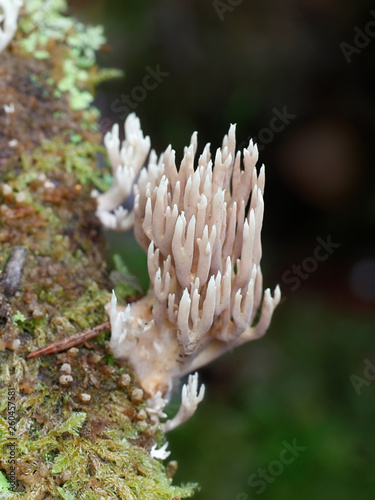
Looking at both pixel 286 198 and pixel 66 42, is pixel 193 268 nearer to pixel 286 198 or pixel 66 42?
pixel 66 42

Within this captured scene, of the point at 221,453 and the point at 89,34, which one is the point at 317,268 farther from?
the point at 89,34

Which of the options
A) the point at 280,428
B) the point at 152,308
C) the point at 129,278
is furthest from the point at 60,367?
the point at 280,428

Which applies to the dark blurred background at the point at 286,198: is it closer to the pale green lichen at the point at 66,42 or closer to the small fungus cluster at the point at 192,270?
the pale green lichen at the point at 66,42

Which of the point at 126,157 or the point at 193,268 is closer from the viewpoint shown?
the point at 193,268

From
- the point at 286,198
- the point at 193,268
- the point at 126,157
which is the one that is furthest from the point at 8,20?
the point at 286,198

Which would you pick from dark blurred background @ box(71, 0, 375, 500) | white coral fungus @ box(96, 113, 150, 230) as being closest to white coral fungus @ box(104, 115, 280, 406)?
white coral fungus @ box(96, 113, 150, 230)

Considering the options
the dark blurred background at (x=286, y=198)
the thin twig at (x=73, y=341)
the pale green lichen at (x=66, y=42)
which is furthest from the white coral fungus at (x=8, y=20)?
the thin twig at (x=73, y=341)
